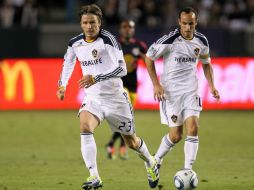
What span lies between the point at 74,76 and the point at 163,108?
38.7ft

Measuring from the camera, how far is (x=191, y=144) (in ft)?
30.4

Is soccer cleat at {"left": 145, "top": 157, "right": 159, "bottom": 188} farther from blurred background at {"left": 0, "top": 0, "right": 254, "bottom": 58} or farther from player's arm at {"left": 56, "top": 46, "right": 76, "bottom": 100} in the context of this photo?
blurred background at {"left": 0, "top": 0, "right": 254, "bottom": 58}

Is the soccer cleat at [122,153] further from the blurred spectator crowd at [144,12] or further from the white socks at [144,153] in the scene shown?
the blurred spectator crowd at [144,12]

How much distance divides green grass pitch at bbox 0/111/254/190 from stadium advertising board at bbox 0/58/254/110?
0.32 m

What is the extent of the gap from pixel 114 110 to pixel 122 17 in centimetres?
1433

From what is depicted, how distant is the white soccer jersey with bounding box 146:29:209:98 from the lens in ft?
31.5

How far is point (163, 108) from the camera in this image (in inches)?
388

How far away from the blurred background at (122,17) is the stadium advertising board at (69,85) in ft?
5.04

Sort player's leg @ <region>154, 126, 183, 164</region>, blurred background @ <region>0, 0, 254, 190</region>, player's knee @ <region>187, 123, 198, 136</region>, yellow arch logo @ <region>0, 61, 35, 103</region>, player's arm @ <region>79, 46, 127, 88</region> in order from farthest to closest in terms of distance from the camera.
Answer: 1. yellow arch logo @ <region>0, 61, 35, 103</region>
2. blurred background @ <region>0, 0, 254, 190</region>
3. player's leg @ <region>154, 126, 183, 164</region>
4. player's knee @ <region>187, 123, 198, 136</region>
5. player's arm @ <region>79, 46, 127, 88</region>

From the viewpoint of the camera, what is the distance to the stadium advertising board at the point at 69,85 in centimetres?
2144

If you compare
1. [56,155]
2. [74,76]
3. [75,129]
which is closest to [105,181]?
[56,155]

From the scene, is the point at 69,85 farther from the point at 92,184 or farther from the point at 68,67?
the point at 92,184

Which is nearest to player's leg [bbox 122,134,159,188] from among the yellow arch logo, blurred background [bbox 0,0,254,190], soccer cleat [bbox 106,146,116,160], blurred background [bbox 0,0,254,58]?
blurred background [bbox 0,0,254,190]

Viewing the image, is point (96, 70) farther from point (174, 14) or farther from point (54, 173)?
point (174, 14)
